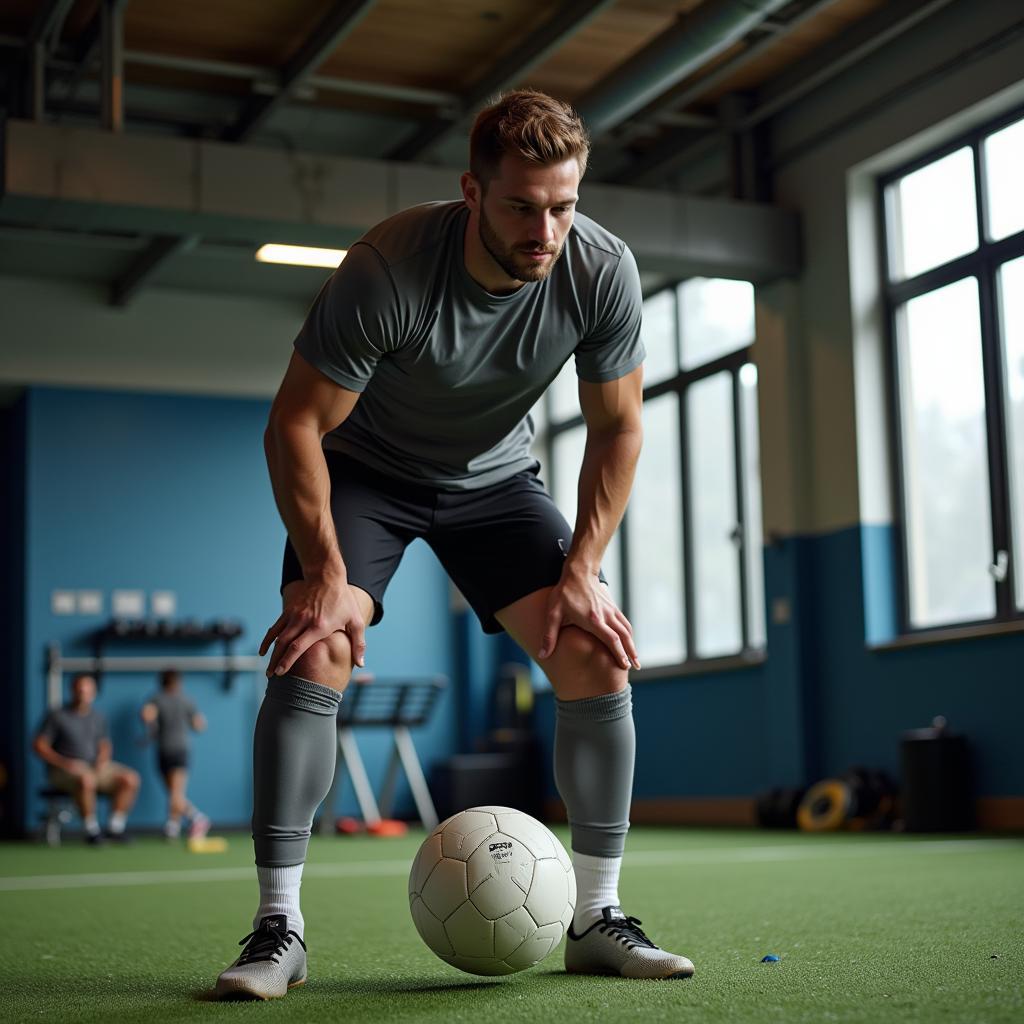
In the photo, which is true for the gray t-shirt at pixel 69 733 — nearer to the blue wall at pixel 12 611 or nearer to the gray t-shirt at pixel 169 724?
the gray t-shirt at pixel 169 724

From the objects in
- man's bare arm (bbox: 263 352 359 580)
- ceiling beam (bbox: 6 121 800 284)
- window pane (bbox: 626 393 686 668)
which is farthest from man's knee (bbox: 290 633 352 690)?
window pane (bbox: 626 393 686 668)

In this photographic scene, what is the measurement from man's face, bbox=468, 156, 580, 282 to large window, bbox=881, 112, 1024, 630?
5.99 meters

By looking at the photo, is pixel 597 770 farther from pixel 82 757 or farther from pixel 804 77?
pixel 82 757

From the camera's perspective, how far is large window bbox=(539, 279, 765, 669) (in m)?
9.89

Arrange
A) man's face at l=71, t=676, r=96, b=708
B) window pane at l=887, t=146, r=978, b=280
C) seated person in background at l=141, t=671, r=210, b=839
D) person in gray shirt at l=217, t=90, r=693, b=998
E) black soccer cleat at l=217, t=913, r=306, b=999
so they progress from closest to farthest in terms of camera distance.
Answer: black soccer cleat at l=217, t=913, r=306, b=999 → person in gray shirt at l=217, t=90, r=693, b=998 → window pane at l=887, t=146, r=978, b=280 → man's face at l=71, t=676, r=96, b=708 → seated person in background at l=141, t=671, r=210, b=839

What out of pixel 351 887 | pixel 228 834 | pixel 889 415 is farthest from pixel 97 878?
pixel 228 834

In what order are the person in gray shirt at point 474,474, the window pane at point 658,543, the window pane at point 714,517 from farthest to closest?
the window pane at point 658,543 < the window pane at point 714,517 < the person in gray shirt at point 474,474

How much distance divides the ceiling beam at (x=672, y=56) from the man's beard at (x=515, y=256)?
5324mm

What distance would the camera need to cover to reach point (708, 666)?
1005 centimetres

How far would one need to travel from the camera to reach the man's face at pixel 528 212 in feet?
7.05

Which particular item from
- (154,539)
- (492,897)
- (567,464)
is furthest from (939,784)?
(154,539)

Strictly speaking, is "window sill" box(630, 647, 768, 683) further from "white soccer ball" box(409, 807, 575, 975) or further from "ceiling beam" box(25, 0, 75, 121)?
"white soccer ball" box(409, 807, 575, 975)

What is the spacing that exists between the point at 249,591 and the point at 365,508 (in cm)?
1001

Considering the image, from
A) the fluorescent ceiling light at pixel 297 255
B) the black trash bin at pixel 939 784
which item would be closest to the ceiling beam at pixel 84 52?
the fluorescent ceiling light at pixel 297 255
